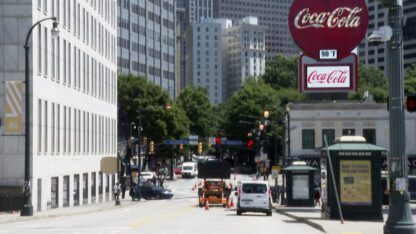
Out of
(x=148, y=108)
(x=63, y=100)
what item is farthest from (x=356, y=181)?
(x=148, y=108)

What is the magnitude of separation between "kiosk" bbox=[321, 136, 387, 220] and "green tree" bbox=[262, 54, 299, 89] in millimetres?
108450

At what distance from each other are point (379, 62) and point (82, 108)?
131583 mm

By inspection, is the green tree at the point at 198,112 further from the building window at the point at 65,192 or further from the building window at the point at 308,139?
the building window at the point at 65,192

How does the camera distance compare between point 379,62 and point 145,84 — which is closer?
point 145,84

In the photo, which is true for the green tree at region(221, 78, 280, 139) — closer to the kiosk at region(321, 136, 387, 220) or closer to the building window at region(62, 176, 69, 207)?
the building window at region(62, 176, 69, 207)

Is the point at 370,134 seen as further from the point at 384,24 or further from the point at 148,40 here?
the point at 148,40

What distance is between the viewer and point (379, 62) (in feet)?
611

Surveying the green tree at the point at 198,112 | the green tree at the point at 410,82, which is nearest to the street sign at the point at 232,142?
the green tree at the point at 198,112

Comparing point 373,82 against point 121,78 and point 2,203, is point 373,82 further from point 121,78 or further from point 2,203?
point 2,203

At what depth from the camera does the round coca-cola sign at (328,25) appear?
5138 cm

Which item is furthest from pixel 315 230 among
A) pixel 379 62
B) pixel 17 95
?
pixel 379 62

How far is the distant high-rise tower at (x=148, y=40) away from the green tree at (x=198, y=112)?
35.5 ft

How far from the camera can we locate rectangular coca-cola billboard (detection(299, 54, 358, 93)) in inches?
2076

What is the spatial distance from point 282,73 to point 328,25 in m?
90.7
